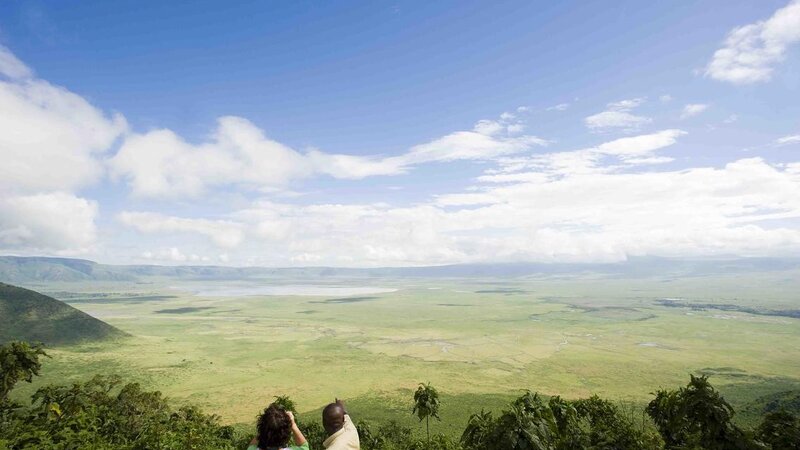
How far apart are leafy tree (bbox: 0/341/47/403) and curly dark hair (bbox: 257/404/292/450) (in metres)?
33.5

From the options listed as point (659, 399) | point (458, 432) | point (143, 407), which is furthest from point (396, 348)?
point (659, 399)

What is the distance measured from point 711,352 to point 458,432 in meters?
154

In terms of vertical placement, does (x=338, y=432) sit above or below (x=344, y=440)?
above

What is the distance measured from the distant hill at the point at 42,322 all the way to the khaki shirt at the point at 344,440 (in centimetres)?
20599

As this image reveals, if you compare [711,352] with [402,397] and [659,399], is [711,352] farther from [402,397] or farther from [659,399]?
[659,399]

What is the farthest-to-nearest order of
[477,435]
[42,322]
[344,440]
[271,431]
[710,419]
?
[42,322] < [477,435] < [710,419] < [344,440] < [271,431]

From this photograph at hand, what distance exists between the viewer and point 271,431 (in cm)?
610

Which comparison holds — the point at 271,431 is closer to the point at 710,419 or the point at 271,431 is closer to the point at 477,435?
the point at 710,419

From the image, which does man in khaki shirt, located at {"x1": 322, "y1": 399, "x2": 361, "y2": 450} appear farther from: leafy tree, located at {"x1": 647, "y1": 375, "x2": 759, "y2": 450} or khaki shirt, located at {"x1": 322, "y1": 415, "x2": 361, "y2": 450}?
leafy tree, located at {"x1": 647, "y1": 375, "x2": 759, "y2": 450}

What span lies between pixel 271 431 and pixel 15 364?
117 feet

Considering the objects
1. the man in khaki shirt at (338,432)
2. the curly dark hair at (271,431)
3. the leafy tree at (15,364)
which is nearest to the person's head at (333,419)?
the man in khaki shirt at (338,432)

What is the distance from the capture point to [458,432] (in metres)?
76.6

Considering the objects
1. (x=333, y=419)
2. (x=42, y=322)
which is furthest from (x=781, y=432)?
(x=42, y=322)

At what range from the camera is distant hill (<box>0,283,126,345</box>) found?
16088 cm
